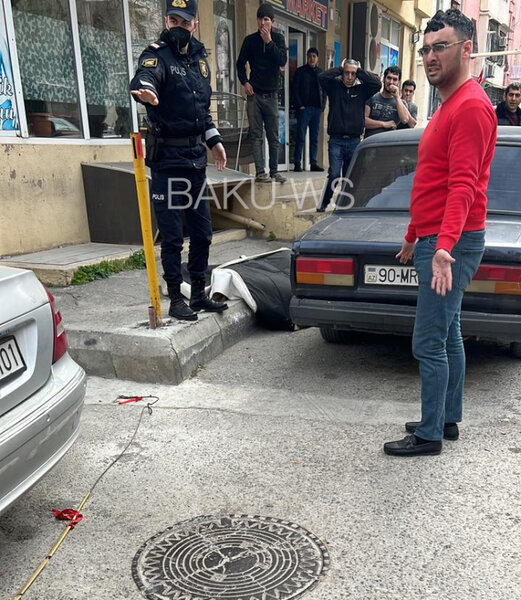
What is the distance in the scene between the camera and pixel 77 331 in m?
4.41

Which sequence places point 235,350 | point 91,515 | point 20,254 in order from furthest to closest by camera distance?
point 20,254
point 235,350
point 91,515

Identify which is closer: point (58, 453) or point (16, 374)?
point (16, 374)

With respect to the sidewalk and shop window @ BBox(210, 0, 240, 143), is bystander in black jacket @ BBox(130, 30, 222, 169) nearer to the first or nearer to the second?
the sidewalk

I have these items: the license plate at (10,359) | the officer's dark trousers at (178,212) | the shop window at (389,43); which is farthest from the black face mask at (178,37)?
the shop window at (389,43)

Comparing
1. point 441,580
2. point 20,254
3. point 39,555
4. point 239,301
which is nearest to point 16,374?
point 39,555

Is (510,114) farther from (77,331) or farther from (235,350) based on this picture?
(77,331)

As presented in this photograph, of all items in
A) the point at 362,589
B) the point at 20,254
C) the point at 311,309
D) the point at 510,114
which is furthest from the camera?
the point at 510,114

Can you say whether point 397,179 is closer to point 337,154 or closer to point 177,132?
point 177,132

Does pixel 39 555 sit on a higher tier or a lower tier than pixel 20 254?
lower

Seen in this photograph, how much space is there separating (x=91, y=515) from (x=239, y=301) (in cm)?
270

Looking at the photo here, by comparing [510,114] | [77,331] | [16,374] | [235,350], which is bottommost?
[235,350]

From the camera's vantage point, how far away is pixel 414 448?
10.2ft

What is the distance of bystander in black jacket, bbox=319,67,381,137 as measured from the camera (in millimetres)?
8141

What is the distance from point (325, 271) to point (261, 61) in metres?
5.34
